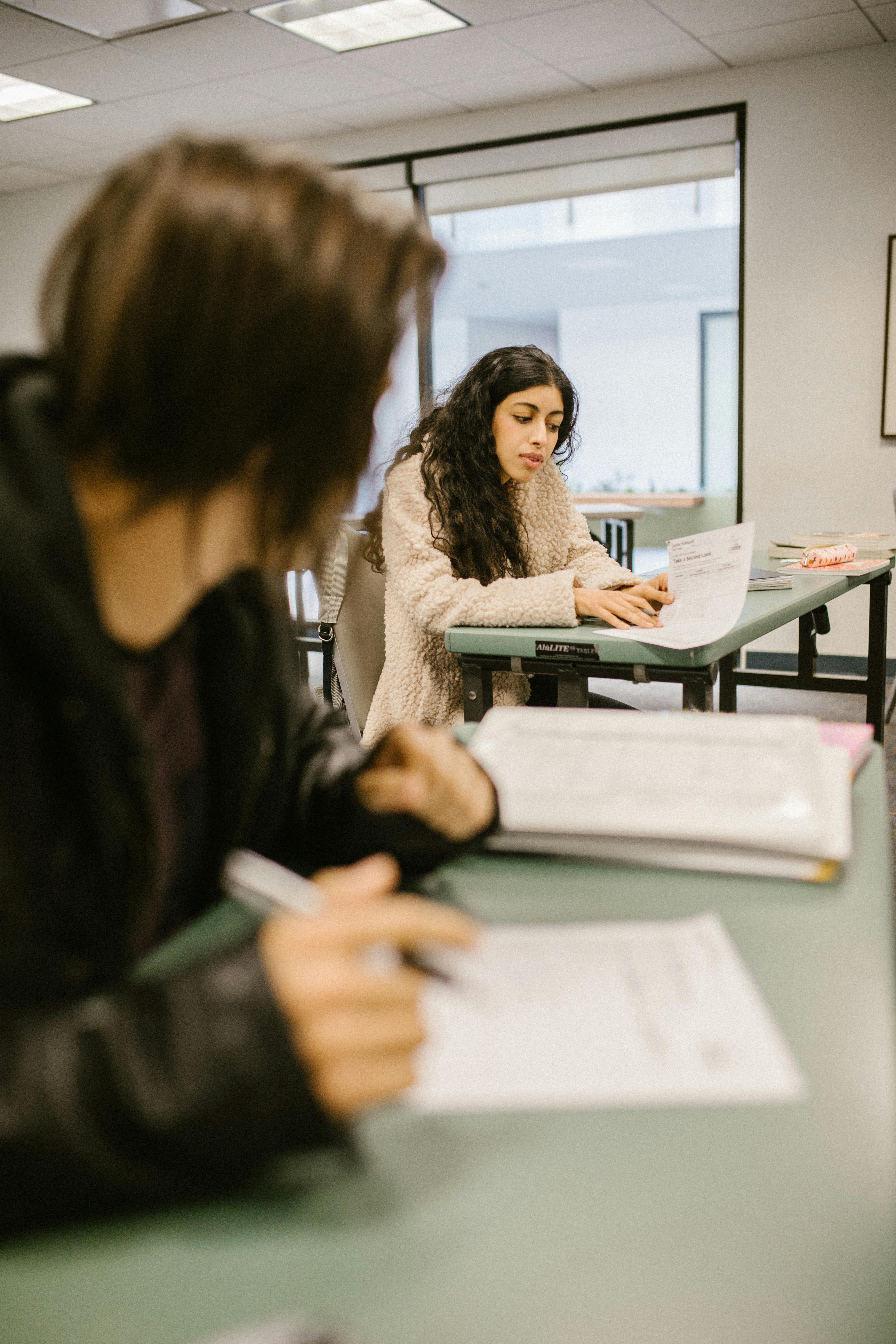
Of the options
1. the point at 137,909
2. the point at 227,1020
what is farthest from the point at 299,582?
the point at 227,1020

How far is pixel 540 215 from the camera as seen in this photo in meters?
5.29

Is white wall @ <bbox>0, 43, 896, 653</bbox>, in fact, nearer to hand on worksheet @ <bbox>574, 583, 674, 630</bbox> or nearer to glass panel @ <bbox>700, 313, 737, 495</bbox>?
glass panel @ <bbox>700, 313, 737, 495</bbox>

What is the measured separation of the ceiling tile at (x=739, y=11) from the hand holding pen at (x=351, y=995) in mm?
4065

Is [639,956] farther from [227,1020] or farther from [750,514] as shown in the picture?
[750,514]

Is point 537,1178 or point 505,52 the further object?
point 505,52

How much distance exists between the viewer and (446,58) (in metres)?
4.19

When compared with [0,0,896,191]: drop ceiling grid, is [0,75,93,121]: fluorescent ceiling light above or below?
above

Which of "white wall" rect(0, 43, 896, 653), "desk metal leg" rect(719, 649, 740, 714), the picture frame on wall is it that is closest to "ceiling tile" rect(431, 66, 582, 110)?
"white wall" rect(0, 43, 896, 653)

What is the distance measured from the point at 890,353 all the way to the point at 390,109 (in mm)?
2530

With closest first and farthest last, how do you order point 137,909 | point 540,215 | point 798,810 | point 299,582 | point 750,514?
point 137,909 < point 798,810 < point 299,582 < point 750,514 < point 540,215

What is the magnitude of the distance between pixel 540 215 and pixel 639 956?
5.30 metres

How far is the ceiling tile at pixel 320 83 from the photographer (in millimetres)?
4258

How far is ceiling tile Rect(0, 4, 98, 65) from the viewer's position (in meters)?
3.65

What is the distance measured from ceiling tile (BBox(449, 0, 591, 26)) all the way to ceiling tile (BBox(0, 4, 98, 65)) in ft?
2.55
